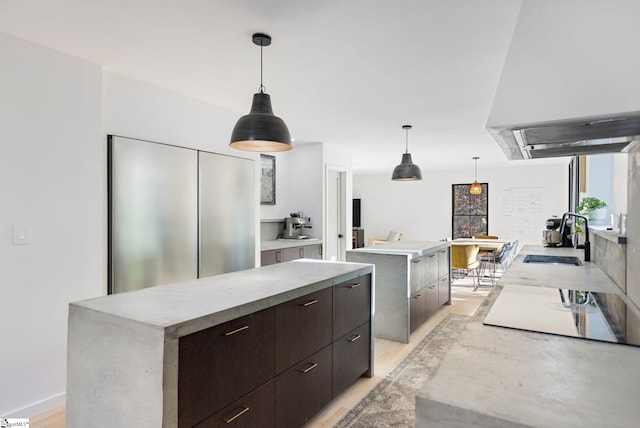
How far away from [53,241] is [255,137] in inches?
61.7

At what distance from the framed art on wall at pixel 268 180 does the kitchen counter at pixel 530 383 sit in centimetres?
465

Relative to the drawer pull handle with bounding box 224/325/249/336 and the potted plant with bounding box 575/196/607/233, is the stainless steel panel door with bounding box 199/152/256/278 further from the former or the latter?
the potted plant with bounding box 575/196/607/233

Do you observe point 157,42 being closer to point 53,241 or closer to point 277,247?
point 53,241

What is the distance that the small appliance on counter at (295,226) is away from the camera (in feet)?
17.7

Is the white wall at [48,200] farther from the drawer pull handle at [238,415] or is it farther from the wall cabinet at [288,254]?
the wall cabinet at [288,254]

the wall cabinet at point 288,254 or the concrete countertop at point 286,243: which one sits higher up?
the concrete countertop at point 286,243

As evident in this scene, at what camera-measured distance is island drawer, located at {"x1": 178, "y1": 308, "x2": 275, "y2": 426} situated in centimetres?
134

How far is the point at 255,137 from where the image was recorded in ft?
6.89

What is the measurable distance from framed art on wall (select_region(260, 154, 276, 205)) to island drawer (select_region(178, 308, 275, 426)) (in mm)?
3969

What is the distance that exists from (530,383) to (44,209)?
279 centimetres

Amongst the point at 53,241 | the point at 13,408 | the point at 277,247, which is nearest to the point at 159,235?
the point at 53,241

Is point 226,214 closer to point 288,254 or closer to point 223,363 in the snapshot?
point 288,254

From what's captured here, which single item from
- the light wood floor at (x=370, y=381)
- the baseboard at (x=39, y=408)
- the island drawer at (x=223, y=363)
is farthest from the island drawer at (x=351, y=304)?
the baseboard at (x=39, y=408)

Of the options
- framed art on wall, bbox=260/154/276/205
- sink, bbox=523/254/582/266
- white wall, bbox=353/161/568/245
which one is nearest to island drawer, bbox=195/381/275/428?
sink, bbox=523/254/582/266
